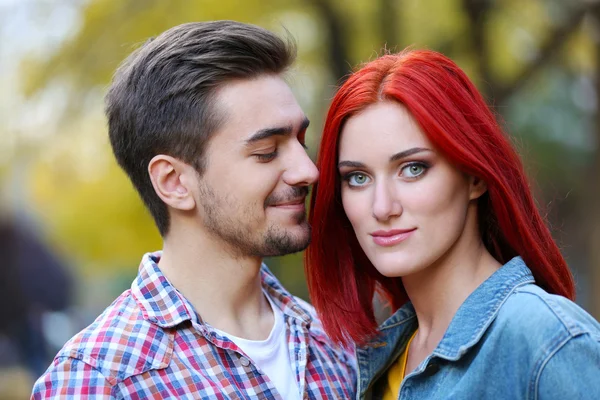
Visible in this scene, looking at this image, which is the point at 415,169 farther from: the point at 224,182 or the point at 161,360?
the point at 161,360

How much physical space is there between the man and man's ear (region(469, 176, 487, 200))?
0.60 metres

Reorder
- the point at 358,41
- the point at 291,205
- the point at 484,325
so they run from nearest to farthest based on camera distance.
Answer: the point at 484,325, the point at 291,205, the point at 358,41

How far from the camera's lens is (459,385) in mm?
2361

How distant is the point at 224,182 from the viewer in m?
2.99

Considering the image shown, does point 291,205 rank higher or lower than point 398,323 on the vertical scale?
higher

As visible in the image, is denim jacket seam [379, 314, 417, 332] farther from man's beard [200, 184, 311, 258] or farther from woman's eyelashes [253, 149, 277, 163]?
woman's eyelashes [253, 149, 277, 163]

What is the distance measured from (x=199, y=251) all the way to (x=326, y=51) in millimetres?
5855

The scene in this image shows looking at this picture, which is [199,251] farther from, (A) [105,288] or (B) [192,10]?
(A) [105,288]

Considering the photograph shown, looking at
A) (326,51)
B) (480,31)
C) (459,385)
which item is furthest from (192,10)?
(459,385)

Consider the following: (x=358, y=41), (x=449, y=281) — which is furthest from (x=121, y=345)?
(x=358, y=41)

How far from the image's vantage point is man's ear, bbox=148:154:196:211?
9.98ft

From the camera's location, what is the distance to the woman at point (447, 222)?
232cm

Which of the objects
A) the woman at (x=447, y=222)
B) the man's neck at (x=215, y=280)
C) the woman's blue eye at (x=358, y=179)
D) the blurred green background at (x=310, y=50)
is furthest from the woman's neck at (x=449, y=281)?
the blurred green background at (x=310, y=50)

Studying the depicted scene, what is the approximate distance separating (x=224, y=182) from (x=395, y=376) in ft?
Result: 2.96
